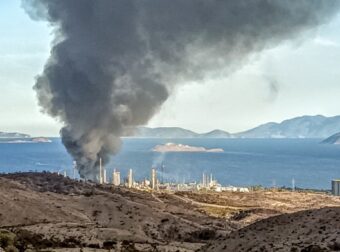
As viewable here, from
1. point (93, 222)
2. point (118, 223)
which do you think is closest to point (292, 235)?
→ point (118, 223)

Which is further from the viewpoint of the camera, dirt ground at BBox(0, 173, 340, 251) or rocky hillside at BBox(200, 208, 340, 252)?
dirt ground at BBox(0, 173, 340, 251)

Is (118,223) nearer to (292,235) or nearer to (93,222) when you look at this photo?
(93,222)

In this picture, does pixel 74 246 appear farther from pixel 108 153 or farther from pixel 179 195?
pixel 108 153

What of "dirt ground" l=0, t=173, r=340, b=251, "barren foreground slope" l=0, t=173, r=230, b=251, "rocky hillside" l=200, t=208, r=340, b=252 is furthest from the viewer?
"barren foreground slope" l=0, t=173, r=230, b=251

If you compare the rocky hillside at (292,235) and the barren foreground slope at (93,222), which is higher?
the rocky hillside at (292,235)

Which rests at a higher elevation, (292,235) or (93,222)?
(292,235)

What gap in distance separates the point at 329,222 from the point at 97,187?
62920 mm

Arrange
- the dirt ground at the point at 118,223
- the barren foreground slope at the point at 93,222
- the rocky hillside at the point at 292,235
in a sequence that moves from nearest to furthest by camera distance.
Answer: the rocky hillside at the point at 292,235 → the dirt ground at the point at 118,223 → the barren foreground slope at the point at 93,222

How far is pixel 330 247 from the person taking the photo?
27719 millimetres

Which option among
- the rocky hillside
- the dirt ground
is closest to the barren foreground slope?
the dirt ground

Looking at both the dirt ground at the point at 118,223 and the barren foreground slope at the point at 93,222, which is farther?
the barren foreground slope at the point at 93,222

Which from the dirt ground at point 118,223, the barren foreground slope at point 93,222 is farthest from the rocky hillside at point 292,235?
the barren foreground slope at point 93,222

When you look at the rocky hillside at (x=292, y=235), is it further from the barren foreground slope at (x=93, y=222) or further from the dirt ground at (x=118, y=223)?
the barren foreground slope at (x=93, y=222)

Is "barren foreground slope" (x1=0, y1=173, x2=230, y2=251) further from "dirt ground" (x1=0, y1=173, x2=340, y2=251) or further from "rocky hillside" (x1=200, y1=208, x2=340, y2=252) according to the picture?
"rocky hillside" (x1=200, y1=208, x2=340, y2=252)
